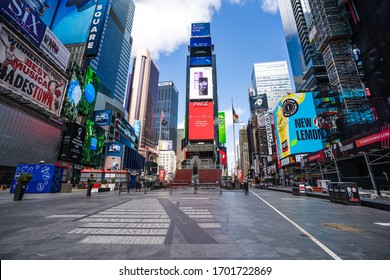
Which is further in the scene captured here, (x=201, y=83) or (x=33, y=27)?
(x=201, y=83)

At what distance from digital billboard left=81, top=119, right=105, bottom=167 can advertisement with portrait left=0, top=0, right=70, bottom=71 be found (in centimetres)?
2304

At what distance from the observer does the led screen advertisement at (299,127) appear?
41500 millimetres

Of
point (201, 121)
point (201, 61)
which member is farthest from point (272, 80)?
point (201, 121)

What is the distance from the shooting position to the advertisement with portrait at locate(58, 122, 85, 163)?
41.7 metres

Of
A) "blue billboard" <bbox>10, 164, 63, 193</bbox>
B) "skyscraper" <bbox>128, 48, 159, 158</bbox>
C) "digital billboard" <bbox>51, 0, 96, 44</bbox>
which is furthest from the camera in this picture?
"skyscraper" <bbox>128, 48, 159, 158</bbox>

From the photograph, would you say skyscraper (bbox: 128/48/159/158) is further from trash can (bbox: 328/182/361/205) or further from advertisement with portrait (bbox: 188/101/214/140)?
trash can (bbox: 328/182/361/205)

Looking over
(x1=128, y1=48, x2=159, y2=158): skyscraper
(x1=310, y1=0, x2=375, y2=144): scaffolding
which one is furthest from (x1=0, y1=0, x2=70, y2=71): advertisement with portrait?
(x1=128, y1=48, x2=159, y2=158): skyscraper

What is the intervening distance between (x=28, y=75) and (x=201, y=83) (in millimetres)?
41076

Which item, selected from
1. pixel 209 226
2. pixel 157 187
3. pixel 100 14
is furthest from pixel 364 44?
pixel 100 14

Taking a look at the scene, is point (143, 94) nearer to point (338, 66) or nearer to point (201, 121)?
point (201, 121)

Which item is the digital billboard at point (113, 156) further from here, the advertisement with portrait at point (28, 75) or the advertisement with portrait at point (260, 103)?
the advertisement with portrait at point (260, 103)

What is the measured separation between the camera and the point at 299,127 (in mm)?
43344

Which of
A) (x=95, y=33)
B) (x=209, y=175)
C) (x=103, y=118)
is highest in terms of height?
(x=95, y=33)

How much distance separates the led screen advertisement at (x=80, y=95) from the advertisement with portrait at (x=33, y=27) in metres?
8.11
